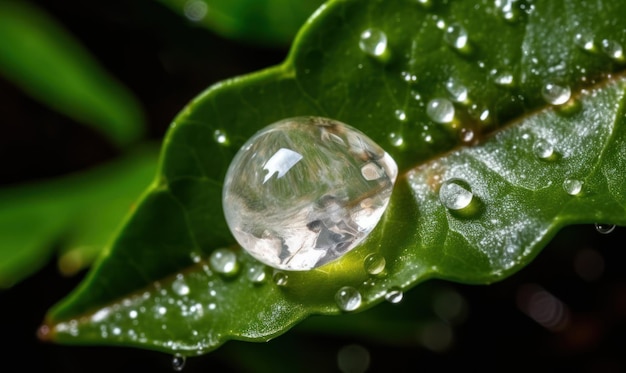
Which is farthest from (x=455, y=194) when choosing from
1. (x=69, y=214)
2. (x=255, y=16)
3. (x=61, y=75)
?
(x=61, y=75)

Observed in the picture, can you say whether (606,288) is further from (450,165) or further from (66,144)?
(66,144)

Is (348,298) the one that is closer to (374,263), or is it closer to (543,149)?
(374,263)

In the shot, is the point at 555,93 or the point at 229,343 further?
the point at 229,343

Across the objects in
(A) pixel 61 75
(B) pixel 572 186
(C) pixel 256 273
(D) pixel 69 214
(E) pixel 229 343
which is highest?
(B) pixel 572 186

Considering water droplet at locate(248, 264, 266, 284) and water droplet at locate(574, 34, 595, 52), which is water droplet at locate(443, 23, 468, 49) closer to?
water droplet at locate(574, 34, 595, 52)

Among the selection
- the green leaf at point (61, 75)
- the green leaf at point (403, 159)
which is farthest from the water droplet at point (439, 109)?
the green leaf at point (61, 75)

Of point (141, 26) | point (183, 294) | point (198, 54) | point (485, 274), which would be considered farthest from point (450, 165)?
point (141, 26)
